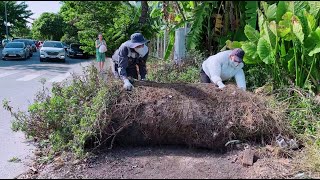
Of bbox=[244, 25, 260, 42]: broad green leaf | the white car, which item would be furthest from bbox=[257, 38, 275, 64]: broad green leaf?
the white car

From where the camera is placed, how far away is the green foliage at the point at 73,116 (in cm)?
466

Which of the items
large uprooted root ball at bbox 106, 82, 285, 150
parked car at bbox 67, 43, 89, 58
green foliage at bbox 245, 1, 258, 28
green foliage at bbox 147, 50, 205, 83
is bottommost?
parked car at bbox 67, 43, 89, 58

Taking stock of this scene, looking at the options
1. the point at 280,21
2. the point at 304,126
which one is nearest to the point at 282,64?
the point at 280,21

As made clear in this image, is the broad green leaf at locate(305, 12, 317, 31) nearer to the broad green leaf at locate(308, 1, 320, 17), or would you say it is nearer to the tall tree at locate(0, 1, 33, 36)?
the broad green leaf at locate(308, 1, 320, 17)

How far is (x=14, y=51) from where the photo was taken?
86.0ft

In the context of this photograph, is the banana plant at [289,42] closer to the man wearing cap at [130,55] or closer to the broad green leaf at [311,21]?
the broad green leaf at [311,21]

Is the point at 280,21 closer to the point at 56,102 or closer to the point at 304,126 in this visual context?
the point at 304,126

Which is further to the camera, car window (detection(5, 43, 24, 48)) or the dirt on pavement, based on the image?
car window (detection(5, 43, 24, 48))

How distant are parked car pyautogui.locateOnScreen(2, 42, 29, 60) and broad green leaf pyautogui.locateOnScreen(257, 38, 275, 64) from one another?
22861 mm

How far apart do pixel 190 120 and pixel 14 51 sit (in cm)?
2386

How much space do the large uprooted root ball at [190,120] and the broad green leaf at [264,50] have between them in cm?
157

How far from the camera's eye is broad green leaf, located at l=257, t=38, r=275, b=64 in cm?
657

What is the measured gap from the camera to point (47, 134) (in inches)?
209

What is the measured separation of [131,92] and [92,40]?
12520 millimetres
